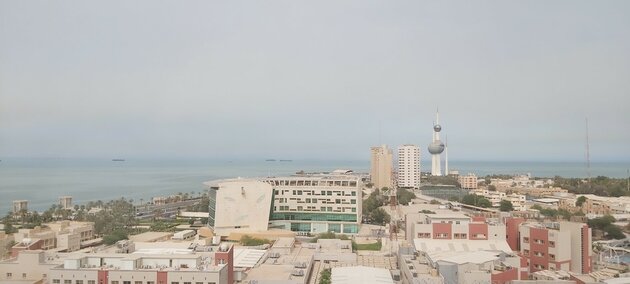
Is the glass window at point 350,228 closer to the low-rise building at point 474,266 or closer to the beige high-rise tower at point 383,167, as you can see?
the low-rise building at point 474,266

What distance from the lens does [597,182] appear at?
2438 cm

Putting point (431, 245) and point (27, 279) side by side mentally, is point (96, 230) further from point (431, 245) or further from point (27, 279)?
point (431, 245)

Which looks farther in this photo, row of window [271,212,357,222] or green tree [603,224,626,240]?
row of window [271,212,357,222]

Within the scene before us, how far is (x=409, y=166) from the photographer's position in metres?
29.6

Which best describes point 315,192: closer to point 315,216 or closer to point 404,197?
point 315,216

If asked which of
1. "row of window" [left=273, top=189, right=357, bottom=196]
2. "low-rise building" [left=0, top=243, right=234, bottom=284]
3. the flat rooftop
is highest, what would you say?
"row of window" [left=273, top=189, right=357, bottom=196]

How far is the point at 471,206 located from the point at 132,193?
19275 mm

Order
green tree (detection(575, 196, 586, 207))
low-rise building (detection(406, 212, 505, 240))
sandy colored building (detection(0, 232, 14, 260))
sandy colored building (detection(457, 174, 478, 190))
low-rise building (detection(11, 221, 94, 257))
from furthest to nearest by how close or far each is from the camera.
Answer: sandy colored building (detection(457, 174, 478, 190)) → green tree (detection(575, 196, 586, 207)) → low-rise building (detection(11, 221, 94, 257)) → low-rise building (detection(406, 212, 505, 240)) → sandy colored building (detection(0, 232, 14, 260))

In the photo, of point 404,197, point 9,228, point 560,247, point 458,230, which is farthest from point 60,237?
point 404,197

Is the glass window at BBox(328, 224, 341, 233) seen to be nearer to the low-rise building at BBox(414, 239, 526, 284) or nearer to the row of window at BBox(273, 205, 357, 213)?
the row of window at BBox(273, 205, 357, 213)

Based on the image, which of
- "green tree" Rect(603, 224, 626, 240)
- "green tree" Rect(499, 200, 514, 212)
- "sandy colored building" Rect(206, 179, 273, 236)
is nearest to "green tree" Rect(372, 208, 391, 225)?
"sandy colored building" Rect(206, 179, 273, 236)

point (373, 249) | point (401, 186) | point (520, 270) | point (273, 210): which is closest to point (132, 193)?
point (401, 186)

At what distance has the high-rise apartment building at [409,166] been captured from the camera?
2939 cm

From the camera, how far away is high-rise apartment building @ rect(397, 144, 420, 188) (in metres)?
29.4
